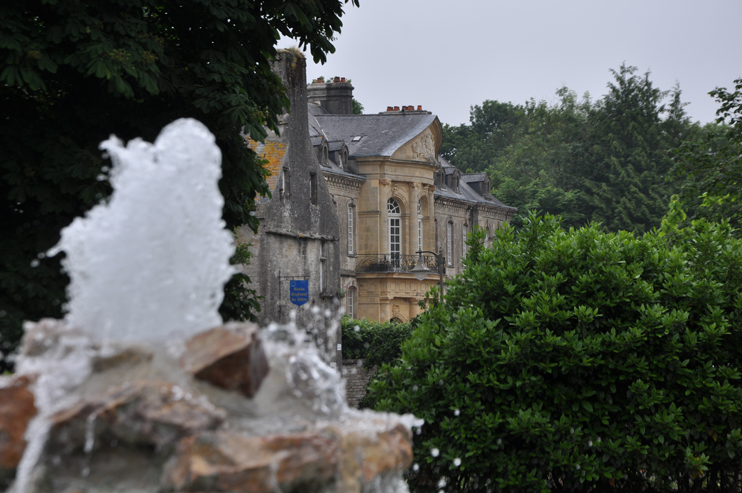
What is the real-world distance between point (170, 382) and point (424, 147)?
150 ft

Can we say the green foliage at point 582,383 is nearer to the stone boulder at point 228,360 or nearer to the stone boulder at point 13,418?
the stone boulder at point 228,360

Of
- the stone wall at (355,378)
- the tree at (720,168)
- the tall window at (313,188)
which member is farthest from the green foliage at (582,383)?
the stone wall at (355,378)

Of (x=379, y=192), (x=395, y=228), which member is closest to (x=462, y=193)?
(x=395, y=228)

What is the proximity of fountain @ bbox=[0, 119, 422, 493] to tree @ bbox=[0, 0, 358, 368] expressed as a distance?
4.20m

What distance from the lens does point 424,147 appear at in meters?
49.5

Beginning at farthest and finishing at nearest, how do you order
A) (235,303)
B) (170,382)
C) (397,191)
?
(397,191), (235,303), (170,382)

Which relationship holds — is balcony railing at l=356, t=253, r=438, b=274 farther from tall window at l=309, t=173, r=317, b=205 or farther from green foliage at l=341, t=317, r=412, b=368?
tall window at l=309, t=173, r=317, b=205

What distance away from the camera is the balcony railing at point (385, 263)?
4731cm

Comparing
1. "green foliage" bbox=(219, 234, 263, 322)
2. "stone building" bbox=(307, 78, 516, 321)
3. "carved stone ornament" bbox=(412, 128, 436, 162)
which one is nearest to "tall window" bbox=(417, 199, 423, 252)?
"stone building" bbox=(307, 78, 516, 321)

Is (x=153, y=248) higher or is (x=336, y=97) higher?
(x=336, y=97)

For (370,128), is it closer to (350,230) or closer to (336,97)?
(336,97)

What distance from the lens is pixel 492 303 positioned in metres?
9.62

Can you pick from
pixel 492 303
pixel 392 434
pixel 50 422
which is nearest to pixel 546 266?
pixel 492 303

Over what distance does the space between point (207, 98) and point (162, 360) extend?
6.36 meters
